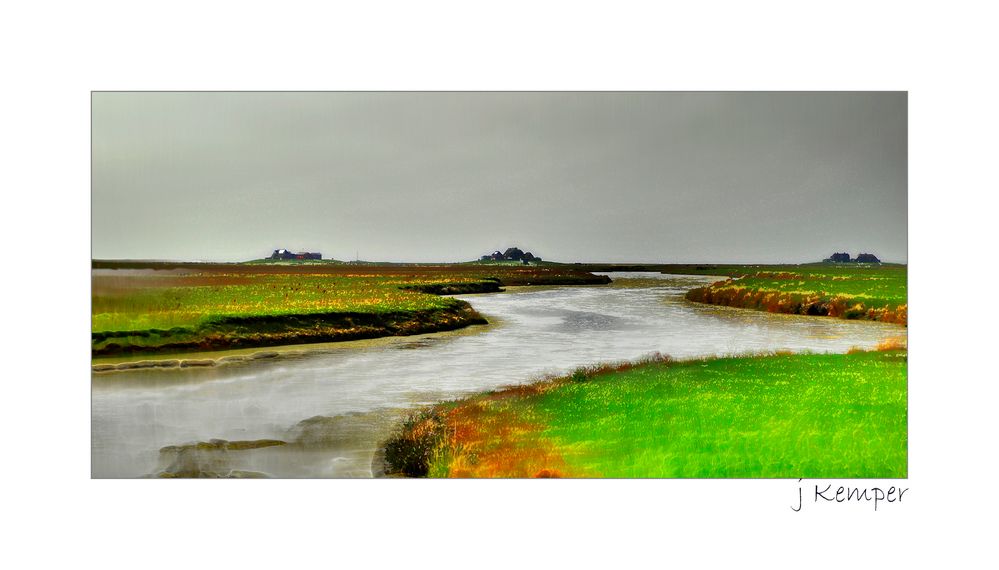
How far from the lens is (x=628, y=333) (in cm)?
1051

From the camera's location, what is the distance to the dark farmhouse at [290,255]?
10.1 metres

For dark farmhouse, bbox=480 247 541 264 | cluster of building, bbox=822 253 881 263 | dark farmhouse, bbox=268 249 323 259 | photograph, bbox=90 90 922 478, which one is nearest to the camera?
photograph, bbox=90 90 922 478

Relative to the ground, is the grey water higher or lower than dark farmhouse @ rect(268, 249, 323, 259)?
lower

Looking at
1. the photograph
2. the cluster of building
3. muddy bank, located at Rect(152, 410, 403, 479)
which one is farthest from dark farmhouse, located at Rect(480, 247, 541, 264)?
the cluster of building

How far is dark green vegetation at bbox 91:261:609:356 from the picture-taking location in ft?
32.0

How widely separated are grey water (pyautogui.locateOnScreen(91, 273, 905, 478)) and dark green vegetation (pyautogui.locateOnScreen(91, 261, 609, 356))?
0.51m

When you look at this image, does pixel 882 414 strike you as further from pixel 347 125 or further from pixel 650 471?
pixel 347 125

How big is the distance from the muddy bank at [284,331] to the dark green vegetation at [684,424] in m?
3.47

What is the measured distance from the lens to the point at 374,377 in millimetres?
11273

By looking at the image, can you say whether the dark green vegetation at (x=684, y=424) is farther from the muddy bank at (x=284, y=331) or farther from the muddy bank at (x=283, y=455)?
the muddy bank at (x=284, y=331)

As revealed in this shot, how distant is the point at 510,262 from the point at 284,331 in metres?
6.03

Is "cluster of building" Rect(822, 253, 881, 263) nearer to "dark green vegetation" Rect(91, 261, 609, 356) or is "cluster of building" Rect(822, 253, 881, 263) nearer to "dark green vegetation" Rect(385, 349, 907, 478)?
"dark green vegetation" Rect(385, 349, 907, 478)

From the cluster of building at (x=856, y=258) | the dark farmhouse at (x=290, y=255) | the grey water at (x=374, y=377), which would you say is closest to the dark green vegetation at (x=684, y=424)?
the grey water at (x=374, y=377)
